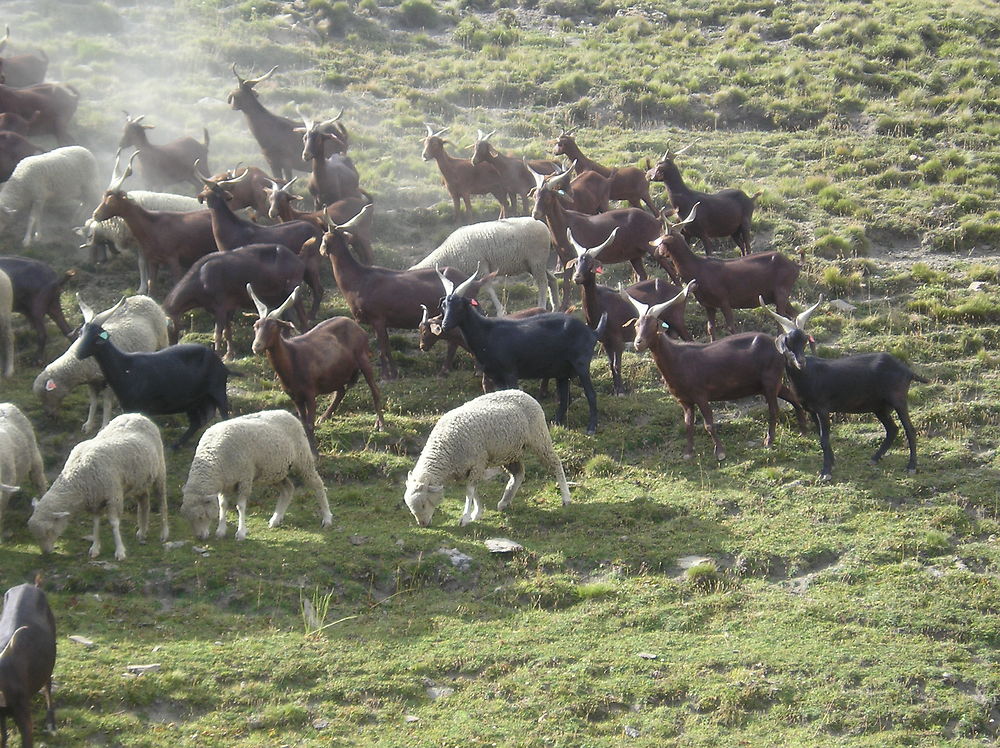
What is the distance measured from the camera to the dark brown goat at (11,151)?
22.9 m

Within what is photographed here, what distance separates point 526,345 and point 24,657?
8.60 metres

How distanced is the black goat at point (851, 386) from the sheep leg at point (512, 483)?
3841 millimetres

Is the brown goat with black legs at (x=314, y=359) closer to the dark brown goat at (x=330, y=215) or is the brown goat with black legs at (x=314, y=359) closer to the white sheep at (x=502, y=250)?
the white sheep at (x=502, y=250)

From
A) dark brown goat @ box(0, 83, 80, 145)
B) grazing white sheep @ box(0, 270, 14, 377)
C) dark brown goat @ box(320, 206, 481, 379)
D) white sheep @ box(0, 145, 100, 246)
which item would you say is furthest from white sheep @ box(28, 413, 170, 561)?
dark brown goat @ box(0, 83, 80, 145)

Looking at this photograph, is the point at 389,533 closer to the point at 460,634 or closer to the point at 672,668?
the point at 460,634

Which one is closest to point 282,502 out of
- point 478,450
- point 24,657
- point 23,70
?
point 478,450

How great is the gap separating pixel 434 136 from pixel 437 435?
10.5 m

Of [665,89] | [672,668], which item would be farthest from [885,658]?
[665,89]

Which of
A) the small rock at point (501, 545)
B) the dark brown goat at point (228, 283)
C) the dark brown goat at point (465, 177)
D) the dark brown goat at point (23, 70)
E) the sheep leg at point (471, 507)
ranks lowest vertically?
the small rock at point (501, 545)

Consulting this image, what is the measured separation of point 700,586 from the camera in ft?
43.4

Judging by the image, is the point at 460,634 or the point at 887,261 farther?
the point at 887,261

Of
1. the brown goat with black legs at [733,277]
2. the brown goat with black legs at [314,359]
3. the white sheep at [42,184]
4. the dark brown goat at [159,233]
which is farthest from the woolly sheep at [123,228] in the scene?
the brown goat with black legs at [733,277]

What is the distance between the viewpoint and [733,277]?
19156 millimetres

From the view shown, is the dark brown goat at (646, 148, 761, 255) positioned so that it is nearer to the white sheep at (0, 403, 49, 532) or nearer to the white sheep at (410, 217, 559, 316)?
the white sheep at (410, 217, 559, 316)
